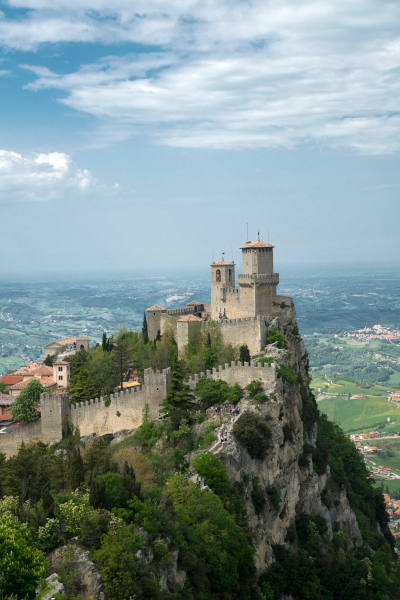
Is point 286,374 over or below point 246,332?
below

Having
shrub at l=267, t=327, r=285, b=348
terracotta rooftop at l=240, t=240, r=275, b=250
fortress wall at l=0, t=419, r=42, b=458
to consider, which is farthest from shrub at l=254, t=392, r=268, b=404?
fortress wall at l=0, t=419, r=42, b=458

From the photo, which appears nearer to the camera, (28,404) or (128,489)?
(128,489)

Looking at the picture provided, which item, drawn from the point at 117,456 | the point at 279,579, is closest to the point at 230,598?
the point at 279,579

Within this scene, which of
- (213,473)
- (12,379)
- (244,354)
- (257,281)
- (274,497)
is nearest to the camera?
(213,473)

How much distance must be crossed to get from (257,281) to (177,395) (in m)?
15.1

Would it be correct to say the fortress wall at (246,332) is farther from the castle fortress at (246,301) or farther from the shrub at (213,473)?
the shrub at (213,473)

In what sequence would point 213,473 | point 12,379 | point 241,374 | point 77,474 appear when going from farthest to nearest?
point 12,379 < point 241,374 < point 213,473 < point 77,474

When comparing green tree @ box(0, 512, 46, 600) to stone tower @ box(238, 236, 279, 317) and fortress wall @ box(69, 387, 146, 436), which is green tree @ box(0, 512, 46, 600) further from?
stone tower @ box(238, 236, 279, 317)

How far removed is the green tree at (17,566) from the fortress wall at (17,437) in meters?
33.3

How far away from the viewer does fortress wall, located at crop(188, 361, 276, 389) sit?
1778 inches

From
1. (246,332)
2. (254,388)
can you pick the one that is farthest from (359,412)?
(254,388)

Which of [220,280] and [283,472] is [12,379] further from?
[283,472]

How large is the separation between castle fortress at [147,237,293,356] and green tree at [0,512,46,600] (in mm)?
34001

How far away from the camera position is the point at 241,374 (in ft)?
151
